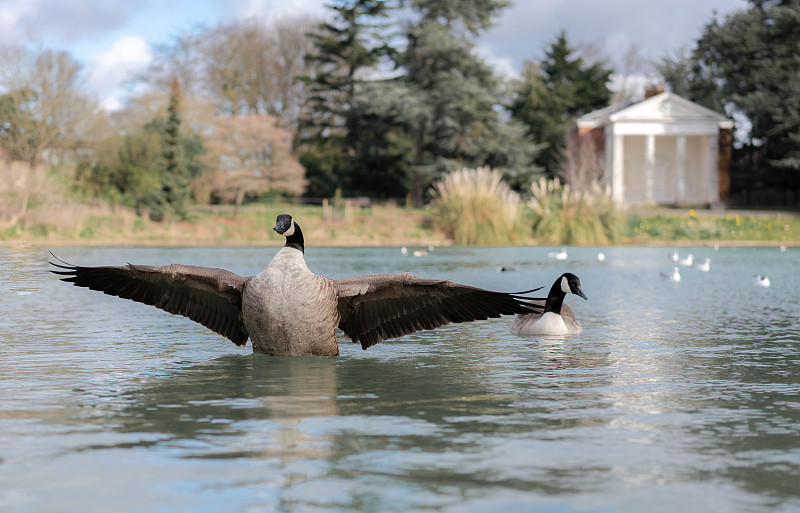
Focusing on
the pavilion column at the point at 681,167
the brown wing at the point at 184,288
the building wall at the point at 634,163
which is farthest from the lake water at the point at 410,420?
the building wall at the point at 634,163

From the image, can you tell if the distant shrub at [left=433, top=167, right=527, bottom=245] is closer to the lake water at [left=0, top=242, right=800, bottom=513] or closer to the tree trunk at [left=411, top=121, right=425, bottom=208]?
the tree trunk at [left=411, top=121, right=425, bottom=208]

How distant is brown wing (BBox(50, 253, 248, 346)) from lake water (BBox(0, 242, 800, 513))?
0.51 metres

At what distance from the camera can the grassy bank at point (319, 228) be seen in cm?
4084

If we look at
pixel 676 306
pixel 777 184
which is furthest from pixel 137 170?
pixel 676 306

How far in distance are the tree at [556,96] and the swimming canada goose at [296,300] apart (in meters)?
51.1

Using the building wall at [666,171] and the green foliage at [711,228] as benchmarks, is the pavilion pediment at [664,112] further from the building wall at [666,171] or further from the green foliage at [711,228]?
the green foliage at [711,228]

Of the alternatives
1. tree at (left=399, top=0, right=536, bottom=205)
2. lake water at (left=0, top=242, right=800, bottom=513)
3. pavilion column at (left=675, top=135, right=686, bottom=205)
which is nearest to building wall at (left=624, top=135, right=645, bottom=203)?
pavilion column at (left=675, top=135, right=686, bottom=205)

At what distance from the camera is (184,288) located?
37.2ft

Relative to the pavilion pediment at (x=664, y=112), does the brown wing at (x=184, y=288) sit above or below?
below

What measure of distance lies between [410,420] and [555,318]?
609cm

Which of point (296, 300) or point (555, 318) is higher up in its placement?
point (296, 300)

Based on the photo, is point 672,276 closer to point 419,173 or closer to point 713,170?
point 419,173

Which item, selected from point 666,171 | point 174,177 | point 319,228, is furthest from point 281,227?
point 666,171

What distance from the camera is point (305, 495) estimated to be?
5902 millimetres
